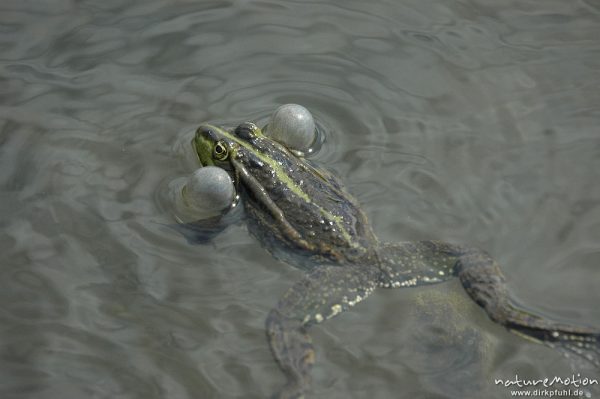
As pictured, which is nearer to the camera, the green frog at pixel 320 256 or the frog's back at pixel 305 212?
the green frog at pixel 320 256

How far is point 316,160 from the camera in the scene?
23.1ft

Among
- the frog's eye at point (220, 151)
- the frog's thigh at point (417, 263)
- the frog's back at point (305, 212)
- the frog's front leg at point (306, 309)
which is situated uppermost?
the frog's eye at point (220, 151)

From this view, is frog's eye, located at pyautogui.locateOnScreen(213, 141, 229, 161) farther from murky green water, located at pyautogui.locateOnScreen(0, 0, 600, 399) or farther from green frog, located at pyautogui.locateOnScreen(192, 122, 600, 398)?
murky green water, located at pyautogui.locateOnScreen(0, 0, 600, 399)

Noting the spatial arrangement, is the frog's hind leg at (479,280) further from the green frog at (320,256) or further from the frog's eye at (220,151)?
the frog's eye at (220,151)

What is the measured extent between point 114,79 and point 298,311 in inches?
149

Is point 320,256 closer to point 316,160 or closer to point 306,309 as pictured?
point 306,309

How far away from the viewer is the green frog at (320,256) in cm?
539

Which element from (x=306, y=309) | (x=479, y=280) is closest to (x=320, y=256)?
(x=306, y=309)

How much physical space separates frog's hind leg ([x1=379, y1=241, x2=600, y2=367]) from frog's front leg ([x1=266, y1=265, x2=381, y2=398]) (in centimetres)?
24

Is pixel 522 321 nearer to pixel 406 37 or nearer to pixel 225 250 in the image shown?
pixel 225 250

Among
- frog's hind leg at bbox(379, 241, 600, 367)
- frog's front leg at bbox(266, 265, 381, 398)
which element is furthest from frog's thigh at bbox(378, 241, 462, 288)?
frog's front leg at bbox(266, 265, 381, 398)

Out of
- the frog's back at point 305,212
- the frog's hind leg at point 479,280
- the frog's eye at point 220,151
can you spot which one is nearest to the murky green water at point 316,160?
the frog's hind leg at point 479,280

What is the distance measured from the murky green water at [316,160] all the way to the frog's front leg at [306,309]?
0.14m

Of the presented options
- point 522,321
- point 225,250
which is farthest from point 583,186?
point 225,250
